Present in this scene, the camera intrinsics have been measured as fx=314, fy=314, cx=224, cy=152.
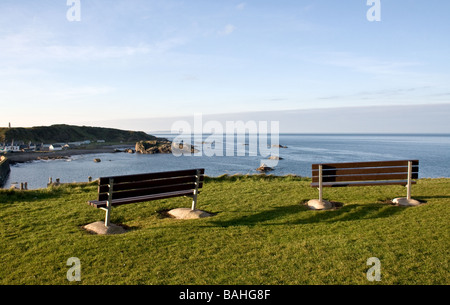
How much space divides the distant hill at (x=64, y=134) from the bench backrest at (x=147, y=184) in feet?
474

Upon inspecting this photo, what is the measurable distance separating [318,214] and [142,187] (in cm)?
403

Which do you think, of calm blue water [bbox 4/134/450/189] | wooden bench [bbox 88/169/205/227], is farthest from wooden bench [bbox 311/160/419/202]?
calm blue water [bbox 4/134/450/189]

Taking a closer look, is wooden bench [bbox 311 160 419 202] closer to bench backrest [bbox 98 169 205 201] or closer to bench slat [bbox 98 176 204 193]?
bench backrest [bbox 98 169 205 201]

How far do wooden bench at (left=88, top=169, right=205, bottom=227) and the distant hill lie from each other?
14434 cm

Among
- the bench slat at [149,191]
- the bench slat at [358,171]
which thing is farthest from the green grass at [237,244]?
the bench slat at [358,171]

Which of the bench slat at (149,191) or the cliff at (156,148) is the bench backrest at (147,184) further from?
the cliff at (156,148)

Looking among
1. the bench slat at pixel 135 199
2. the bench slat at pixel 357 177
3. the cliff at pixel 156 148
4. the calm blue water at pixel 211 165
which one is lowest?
the calm blue water at pixel 211 165

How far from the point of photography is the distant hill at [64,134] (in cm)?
13250

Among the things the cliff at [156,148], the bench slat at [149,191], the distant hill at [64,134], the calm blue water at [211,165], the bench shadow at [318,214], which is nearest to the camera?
the bench slat at [149,191]

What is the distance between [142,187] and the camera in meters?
6.92

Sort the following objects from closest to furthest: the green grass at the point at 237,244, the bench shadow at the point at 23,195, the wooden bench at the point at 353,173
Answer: the green grass at the point at 237,244, the wooden bench at the point at 353,173, the bench shadow at the point at 23,195

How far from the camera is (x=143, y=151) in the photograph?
116750mm

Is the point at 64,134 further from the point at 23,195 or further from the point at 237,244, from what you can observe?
the point at 237,244

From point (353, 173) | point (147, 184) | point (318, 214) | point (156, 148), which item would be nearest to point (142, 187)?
point (147, 184)
